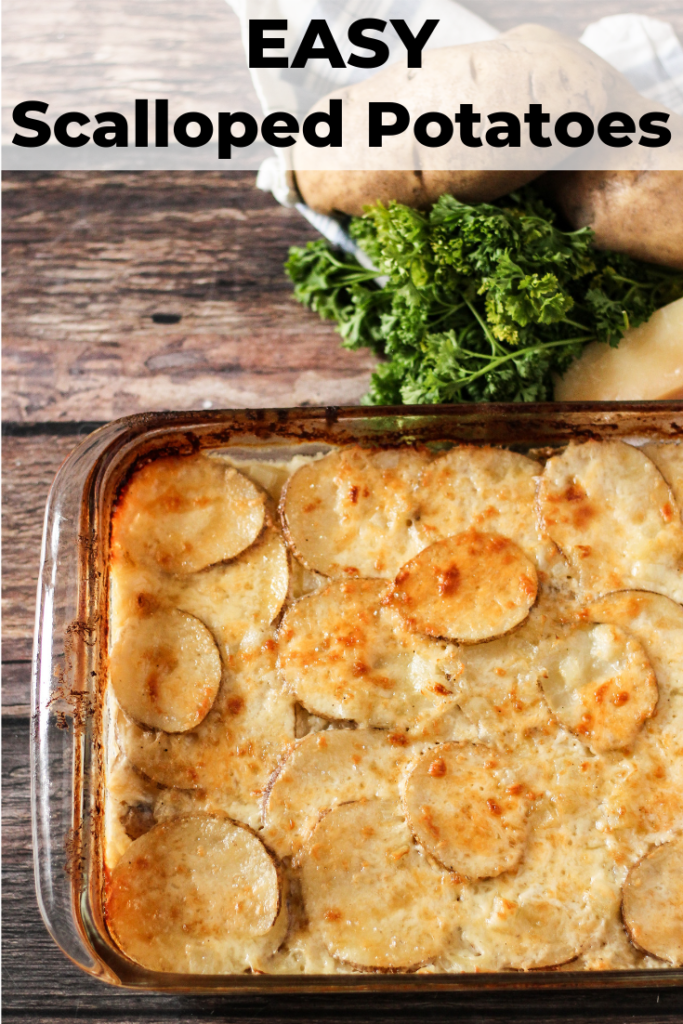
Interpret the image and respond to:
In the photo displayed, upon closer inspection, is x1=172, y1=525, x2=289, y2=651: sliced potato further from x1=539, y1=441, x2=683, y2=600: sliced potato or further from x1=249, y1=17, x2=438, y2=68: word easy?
x1=249, y1=17, x2=438, y2=68: word easy

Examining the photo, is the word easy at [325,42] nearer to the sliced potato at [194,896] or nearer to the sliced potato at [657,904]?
the sliced potato at [194,896]

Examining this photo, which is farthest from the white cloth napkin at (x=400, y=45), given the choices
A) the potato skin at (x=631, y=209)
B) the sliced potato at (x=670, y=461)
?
the sliced potato at (x=670, y=461)

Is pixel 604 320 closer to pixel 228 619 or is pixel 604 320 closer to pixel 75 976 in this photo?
pixel 228 619

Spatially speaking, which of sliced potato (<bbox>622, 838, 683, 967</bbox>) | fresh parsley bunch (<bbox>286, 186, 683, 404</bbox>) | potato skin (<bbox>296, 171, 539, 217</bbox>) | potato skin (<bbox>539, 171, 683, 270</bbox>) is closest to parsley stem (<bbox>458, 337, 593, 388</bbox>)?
fresh parsley bunch (<bbox>286, 186, 683, 404</bbox>)

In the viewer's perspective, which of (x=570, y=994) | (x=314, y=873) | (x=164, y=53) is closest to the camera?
(x=314, y=873)

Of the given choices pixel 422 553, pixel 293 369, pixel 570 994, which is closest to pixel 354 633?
pixel 422 553

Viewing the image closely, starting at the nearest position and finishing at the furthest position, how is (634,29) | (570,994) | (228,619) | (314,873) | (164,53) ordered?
1. (314,873)
2. (228,619)
3. (570,994)
4. (634,29)
5. (164,53)

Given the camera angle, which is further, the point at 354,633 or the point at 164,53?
the point at 164,53
